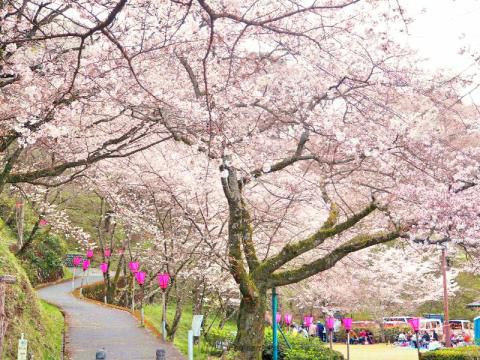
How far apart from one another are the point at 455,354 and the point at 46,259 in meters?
18.8

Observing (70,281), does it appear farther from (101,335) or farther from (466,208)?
(466,208)

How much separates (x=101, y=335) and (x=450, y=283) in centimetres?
2282

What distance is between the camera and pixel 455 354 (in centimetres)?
1540

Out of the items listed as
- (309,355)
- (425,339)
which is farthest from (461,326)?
(309,355)

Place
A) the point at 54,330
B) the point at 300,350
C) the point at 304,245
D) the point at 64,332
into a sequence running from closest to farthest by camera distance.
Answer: the point at 304,245, the point at 54,330, the point at 64,332, the point at 300,350

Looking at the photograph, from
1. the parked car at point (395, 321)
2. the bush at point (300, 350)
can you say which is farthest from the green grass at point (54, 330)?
the parked car at point (395, 321)

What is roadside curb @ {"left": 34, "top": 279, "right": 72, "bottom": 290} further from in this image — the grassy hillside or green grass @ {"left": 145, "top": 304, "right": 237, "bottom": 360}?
the grassy hillside

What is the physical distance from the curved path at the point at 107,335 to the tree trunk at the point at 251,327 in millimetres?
2247

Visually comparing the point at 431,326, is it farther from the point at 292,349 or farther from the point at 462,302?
the point at 292,349

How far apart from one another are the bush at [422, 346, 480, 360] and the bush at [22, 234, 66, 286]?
1606 centimetres

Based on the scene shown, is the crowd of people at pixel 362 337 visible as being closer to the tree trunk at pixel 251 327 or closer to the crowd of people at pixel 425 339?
the crowd of people at pixel 425 339

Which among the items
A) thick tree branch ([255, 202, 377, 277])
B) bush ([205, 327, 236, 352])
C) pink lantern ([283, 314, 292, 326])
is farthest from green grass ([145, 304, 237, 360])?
thick tree branch ([255, 202, 377, 277])

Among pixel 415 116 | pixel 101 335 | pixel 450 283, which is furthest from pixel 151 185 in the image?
pixel 450 283

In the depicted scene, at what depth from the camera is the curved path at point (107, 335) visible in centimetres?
1129
